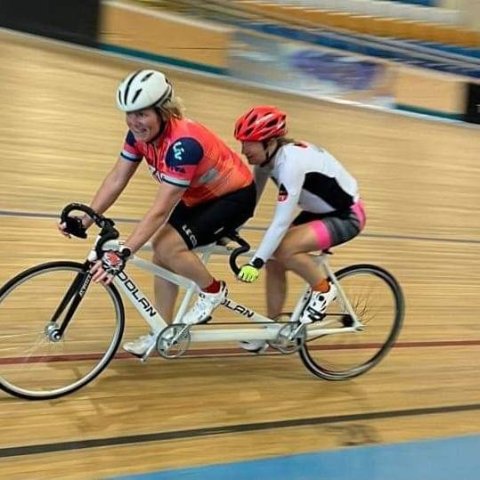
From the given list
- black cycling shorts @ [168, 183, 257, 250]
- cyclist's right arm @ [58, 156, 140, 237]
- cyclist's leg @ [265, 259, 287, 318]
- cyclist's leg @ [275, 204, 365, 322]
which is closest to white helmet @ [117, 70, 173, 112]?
cyclist's right arm @ [58, 156, 140, 237]

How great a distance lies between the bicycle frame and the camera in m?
3.00

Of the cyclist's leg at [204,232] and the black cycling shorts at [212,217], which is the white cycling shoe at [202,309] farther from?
the black cycling shorts at [212,217]

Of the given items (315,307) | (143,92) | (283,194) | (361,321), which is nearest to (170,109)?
(143,92)

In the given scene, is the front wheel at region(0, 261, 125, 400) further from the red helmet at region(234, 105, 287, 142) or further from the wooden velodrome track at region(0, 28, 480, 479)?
the red helmet at region(234, 105, 287, 142)

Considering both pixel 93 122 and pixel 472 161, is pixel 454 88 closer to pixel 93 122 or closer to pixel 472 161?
pixel 472 161

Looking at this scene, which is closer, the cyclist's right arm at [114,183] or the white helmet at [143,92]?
the white helmet at [143,92]

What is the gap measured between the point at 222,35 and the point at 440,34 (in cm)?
551

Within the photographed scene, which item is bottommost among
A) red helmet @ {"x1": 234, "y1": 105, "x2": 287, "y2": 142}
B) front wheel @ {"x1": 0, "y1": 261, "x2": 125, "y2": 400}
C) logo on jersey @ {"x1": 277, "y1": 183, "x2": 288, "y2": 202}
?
front wheel @ {"x1": 0, "y1": 261, "x2": 125, "y2": 400}

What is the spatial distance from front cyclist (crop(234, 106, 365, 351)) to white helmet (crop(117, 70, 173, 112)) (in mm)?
375

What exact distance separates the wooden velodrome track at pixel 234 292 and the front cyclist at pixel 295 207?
0.38 metres

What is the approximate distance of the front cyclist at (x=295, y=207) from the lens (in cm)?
306

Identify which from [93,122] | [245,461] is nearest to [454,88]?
[93,122]

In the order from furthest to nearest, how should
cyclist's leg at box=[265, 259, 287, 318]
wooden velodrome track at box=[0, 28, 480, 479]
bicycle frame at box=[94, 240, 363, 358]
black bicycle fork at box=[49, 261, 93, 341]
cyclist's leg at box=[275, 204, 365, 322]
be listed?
cyclist's leg at box=[265, 259, 287, 318]
cyclist's leg at box=[275, 204, 365, 322]
bicycle frame at box=[94, 240, 363, 358]
black bicycle fork at box=[49, 261, 93, 341]
wooden velodrome track at box=[0, 28, 480, 479]

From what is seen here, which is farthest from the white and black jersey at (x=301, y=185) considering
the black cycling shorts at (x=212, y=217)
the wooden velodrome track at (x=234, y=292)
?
the wooden velodrome track at (x=234, y=292)
